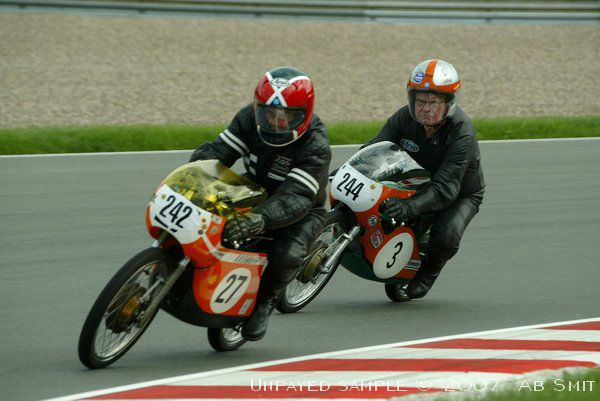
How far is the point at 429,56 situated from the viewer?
79.3 ft

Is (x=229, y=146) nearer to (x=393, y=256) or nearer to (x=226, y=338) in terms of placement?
(x=226, y=338)

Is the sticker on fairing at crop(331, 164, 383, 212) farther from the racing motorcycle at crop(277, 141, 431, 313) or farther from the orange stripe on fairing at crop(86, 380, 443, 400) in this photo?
the orange stripe on fairing at crop(86, 380, 443, 400)

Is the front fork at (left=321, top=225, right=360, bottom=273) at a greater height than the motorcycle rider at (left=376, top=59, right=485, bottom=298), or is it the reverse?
the motorcycle rider at (left=376, top=59, right=485, bottom=298)

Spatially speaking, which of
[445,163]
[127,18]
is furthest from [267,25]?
[445,163]

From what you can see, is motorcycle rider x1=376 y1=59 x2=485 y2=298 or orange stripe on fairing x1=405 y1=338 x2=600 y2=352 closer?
orange stripe on fairing x1=405 y1=338 x2=600 y2=352

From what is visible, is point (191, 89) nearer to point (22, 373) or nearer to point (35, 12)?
point (35, 12)

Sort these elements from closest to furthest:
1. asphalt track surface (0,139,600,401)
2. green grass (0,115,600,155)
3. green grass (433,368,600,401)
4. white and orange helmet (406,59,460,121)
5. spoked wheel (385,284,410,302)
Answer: green grass (433,368,600,401)
asphalt track surface (0,139,600,401)
white and orange helmet (406,59,460,121)
spoked wheel (385,284,410,302)
green grass (0,115,600,155)

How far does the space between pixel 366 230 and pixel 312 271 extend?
0.49m

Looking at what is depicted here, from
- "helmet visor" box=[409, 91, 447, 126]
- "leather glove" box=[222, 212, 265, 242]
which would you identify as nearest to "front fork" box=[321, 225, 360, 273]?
"helmet visor" box=[409, 91, 447, 126]

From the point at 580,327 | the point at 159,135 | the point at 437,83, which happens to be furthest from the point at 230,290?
the point at 159,135

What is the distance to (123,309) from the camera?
5.64 metres

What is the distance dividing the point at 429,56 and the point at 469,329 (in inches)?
694

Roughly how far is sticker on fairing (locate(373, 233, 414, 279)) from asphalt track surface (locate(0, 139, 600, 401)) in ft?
0.94

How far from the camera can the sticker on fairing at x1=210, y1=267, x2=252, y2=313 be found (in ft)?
19.6
